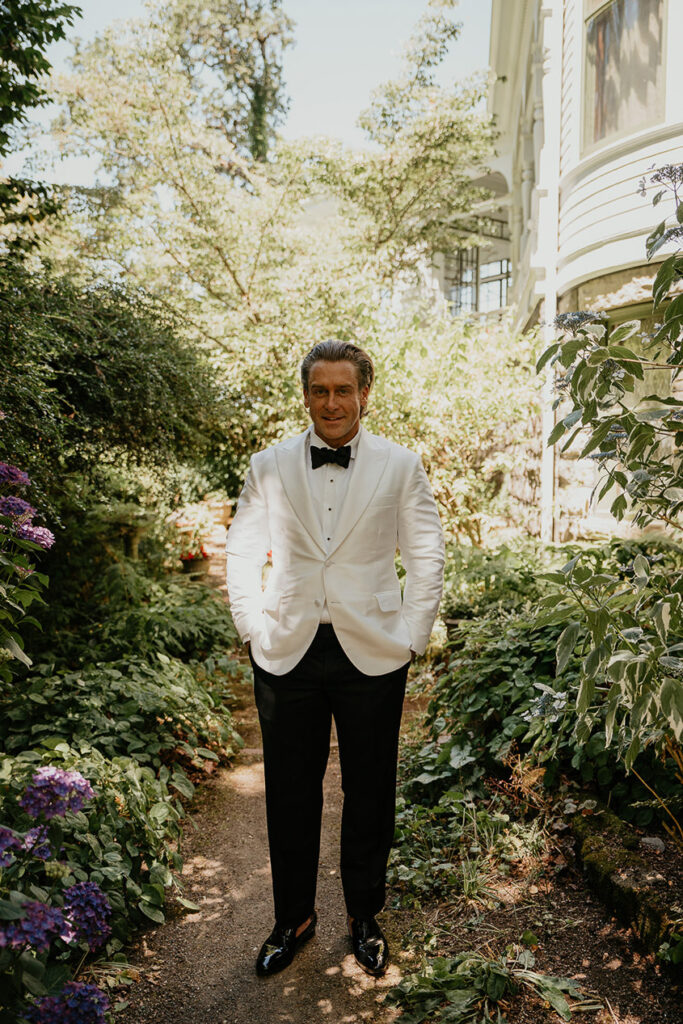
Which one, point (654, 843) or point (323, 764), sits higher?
point (323, 764)

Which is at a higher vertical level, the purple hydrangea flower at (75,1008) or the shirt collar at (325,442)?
the shirt collar at (325,442)

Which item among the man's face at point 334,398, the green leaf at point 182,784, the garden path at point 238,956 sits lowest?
the garden path at point 238,956

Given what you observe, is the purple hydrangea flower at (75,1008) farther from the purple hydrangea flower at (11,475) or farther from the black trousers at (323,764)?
the purple hydrangea flower at (11,475)

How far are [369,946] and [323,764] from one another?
0.61m

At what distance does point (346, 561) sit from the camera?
254 cm

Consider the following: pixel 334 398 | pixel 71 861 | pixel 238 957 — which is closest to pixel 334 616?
pixel 334 398

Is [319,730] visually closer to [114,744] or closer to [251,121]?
[114,744]

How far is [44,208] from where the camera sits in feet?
13.9

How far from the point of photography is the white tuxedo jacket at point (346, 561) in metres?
2.50

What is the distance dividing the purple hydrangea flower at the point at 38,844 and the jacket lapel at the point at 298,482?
113 cm

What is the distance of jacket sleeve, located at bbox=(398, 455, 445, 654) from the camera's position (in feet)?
8.52

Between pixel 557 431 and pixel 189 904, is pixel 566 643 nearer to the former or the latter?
pixel 557 431

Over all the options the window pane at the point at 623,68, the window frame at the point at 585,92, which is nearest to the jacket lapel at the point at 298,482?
the window frame at the point at 585,92

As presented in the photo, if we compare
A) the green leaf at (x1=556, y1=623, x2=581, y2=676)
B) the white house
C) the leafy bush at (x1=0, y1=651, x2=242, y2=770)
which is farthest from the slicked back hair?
the white house
